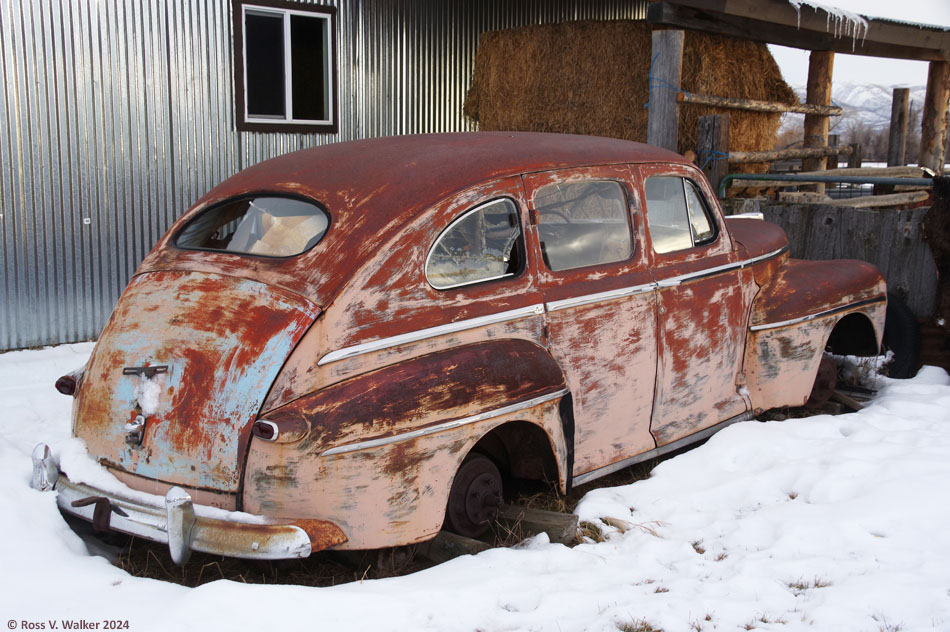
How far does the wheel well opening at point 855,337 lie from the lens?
6.23m

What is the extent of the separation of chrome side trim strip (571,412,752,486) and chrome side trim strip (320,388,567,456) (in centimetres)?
58

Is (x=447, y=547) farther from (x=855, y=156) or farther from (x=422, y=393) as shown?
(x=855, y=156)

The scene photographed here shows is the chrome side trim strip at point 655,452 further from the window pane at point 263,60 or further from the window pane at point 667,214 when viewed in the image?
the window pane at point 263,60

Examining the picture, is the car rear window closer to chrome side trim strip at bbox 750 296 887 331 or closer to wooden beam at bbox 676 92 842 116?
chrome side trim strip at bbox 750 296 887 331

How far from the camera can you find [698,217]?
5.12 metres

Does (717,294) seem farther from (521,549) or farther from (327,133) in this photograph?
(327,133)

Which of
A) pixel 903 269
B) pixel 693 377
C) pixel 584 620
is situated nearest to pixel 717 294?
pixel 693 377

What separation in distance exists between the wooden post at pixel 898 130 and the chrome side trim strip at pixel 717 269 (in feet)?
32.9

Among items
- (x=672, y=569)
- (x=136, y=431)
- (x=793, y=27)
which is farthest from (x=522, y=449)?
(x=793, y=27)

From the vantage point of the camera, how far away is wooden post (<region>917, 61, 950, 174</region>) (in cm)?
1295

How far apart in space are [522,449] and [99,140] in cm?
560

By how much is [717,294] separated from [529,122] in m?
5.87

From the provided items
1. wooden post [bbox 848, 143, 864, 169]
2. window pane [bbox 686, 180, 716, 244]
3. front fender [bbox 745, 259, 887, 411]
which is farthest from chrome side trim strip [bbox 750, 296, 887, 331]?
wooden post [bbox 848, 143, 864, 169]

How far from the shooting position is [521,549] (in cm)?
385
